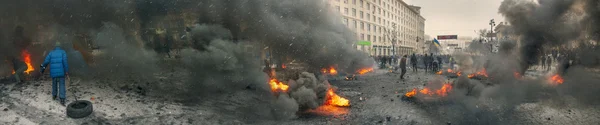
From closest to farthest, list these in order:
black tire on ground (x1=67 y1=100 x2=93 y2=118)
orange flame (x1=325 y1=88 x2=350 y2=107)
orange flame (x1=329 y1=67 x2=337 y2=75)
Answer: black tire on ground (x1=67 y1=100 x2=93 y2=118) → orange flame (x1=325 y1=88 x2=350 y2=107) → orange flame (x1=329 y1=67 x2=337 y2=75)

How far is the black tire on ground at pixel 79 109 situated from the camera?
619 cm

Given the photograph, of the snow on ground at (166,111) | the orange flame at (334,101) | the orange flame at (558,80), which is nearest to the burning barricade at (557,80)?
the orange flame at (558,80)

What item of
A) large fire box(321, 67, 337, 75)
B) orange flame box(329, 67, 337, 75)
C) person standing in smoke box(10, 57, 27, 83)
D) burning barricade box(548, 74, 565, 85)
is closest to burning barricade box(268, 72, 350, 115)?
person standing in smoke box(10, 57, 27, 83)

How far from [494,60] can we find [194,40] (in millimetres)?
11810

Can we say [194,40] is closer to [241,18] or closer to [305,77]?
[241,18]

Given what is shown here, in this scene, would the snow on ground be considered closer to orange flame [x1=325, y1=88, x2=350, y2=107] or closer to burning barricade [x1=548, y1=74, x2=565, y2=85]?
orange flame [x1=325, y1=88, x2=350, y2=107]

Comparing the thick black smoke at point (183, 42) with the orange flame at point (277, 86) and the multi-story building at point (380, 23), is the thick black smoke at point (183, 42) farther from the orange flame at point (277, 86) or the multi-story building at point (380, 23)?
the multi-story building at point (380, 23)

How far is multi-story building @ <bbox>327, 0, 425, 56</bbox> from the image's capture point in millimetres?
49250

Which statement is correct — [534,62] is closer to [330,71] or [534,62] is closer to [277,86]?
[277,86]

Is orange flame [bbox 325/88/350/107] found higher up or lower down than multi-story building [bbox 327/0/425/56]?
lower down

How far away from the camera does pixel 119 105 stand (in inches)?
290

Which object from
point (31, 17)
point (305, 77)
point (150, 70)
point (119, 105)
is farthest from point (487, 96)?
point (31, 17)

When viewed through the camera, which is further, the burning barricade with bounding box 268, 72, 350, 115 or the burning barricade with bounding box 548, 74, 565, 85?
the burning barricade with bounding box 548, 74, 565, 85

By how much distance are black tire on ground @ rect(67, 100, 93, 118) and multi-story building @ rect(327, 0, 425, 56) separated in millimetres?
31448
